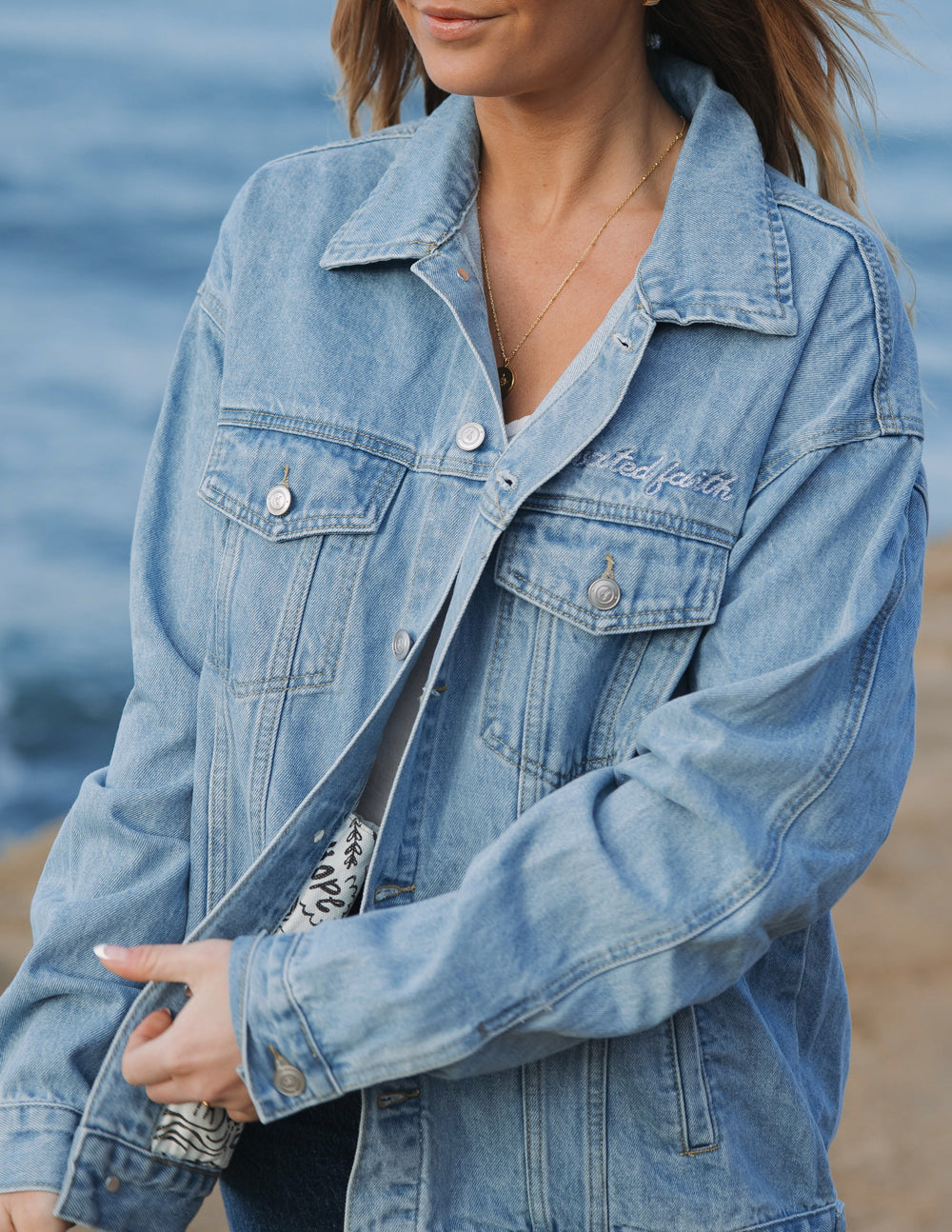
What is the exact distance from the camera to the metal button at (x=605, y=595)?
129 centimetres

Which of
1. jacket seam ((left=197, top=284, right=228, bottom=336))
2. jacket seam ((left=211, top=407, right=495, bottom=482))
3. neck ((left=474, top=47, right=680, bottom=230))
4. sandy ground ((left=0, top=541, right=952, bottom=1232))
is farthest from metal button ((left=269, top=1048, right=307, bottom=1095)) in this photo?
sandy ground ((left=0, top=541, right=952, bottom=1232))

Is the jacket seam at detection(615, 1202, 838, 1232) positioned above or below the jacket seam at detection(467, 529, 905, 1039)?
below

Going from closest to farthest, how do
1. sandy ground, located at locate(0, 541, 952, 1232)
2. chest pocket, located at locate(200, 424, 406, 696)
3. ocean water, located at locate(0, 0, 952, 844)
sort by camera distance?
chest pocket, located at locate(200, 424, 406, 696) < sandy ground, located at locate(0, 541, 952, 1232) < ocean water, located at locate(0, 0, 952, 844)

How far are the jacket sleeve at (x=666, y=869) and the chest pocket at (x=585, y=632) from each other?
6 centimetres

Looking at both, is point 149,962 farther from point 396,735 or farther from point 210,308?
point 210,308

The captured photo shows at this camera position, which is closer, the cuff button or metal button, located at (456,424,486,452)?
the cuff button

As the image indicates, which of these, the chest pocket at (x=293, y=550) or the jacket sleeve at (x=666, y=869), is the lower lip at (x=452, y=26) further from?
the jacket sleeve at (x=666, y=869)

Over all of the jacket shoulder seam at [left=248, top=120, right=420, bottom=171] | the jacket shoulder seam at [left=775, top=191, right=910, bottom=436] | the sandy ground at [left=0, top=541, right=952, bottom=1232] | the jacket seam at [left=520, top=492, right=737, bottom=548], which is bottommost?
the sandy ground at [left=0, top=541, right=952, bottom=1232]

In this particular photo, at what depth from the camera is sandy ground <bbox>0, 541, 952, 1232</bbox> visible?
284 cm

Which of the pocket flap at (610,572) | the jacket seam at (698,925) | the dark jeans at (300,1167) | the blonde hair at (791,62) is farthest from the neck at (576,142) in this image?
the dark jeans at (300,1167)

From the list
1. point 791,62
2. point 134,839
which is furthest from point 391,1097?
point 791,62

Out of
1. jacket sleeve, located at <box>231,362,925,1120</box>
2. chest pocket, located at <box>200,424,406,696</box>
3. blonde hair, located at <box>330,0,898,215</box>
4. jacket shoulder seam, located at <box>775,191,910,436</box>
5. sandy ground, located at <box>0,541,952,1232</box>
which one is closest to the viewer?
jacket sleeve, located at <box>231,362,925,1120</box>

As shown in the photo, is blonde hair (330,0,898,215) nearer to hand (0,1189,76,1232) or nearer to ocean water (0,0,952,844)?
ocean water (0,0,952,844)

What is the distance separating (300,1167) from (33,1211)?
27 centimetres
